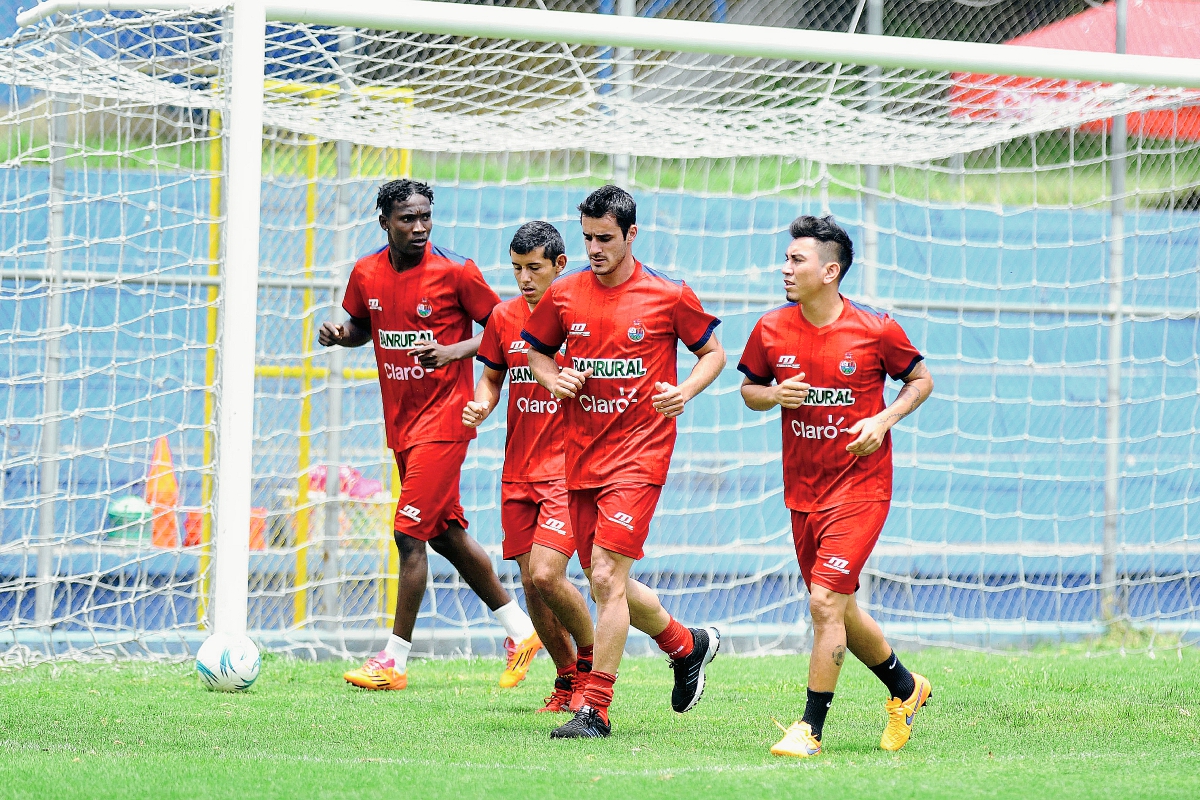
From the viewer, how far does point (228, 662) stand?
220 inches

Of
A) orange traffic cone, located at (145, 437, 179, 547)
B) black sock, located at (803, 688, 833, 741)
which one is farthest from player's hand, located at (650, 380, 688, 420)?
orange traffic cone, located at (145, 437, 179, 547)

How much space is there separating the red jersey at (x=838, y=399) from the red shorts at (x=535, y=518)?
991 mm

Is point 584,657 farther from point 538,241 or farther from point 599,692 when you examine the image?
point 538,241

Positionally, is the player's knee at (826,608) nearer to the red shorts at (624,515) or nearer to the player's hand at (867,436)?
the player's hand at (867,436)

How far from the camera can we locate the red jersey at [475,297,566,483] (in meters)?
5.84

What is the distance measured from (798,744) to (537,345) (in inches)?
73.1

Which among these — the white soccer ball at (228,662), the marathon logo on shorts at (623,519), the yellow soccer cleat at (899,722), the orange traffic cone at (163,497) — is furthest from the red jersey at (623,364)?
the orange traffic cone at (163,497)

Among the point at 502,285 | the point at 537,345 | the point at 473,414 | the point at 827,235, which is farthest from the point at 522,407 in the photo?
the point at 502,285

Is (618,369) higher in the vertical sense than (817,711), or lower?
higher

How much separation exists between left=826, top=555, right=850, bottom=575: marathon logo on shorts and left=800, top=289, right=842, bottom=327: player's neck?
35.2 inches

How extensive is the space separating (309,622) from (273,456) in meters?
1.16

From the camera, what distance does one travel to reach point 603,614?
4.88m

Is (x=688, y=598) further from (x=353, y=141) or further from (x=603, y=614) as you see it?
(x=603, y=614)

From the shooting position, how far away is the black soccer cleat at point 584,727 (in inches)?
189
